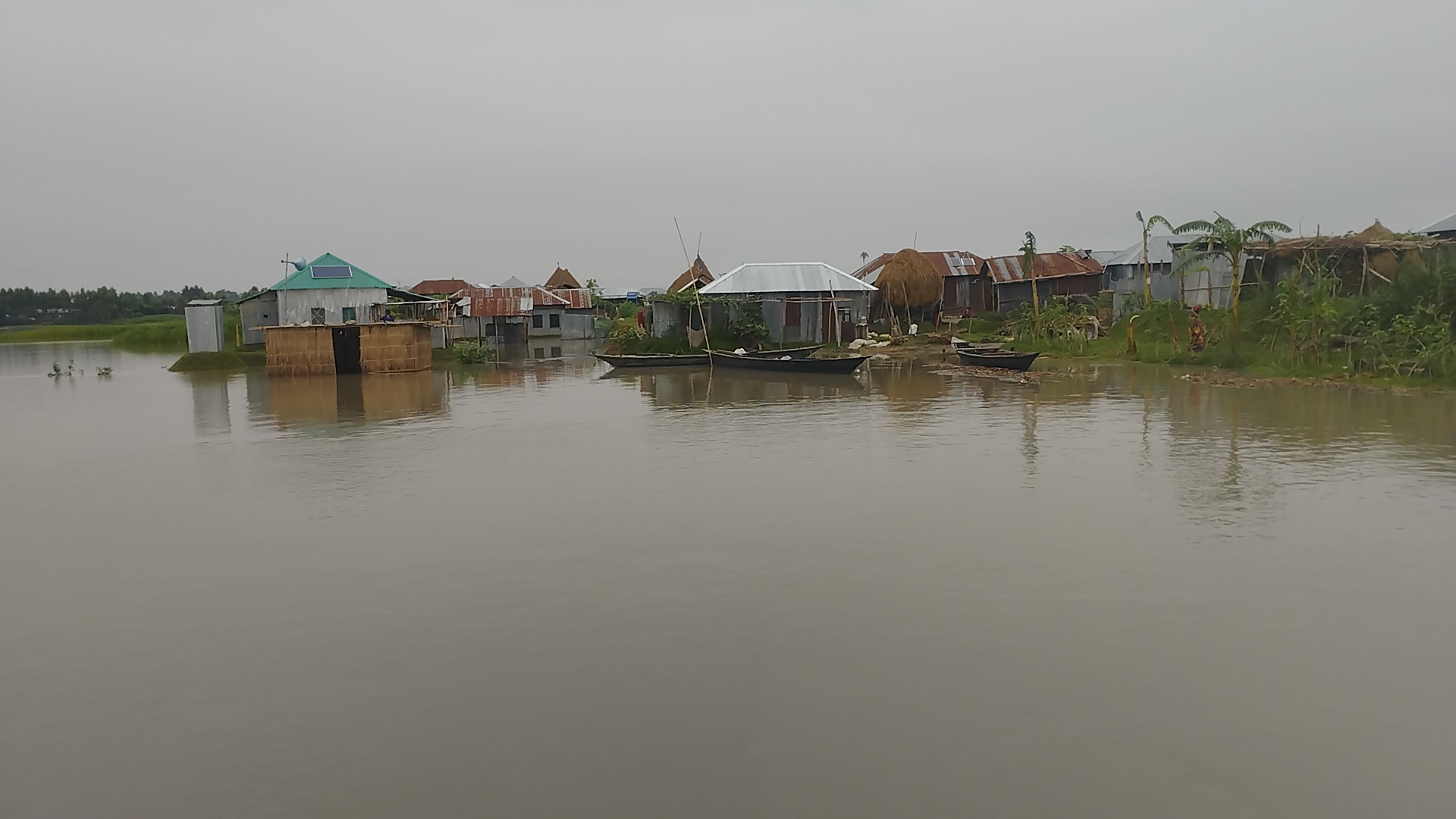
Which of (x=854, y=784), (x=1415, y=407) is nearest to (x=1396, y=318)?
(x=1415, y=407)

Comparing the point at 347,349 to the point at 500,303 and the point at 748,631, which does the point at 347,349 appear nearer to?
the point at 500,303

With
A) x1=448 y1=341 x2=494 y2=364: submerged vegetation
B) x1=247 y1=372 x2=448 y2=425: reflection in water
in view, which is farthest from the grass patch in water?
x1=247 y1=372 x2=448 y2=425: reflection in water

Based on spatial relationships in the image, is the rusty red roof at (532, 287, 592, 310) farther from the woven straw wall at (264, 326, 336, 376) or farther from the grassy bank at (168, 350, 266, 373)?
the woven straw wall at (264, 326, 336, 376)

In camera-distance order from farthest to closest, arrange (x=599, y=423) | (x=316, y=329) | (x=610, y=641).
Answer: (x=316, y=329) → (x=599, y=423) → (x=610, y=641)

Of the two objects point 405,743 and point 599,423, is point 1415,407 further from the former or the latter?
point 405,743

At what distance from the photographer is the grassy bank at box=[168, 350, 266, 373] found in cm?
3556

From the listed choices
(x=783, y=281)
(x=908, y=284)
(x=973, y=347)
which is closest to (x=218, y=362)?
(x=783, y=281)

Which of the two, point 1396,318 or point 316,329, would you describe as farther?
point 316,329

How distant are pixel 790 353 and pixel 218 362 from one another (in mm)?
21346

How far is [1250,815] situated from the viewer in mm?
4656

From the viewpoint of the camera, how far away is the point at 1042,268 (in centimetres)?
4200

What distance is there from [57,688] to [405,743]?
2.74 m

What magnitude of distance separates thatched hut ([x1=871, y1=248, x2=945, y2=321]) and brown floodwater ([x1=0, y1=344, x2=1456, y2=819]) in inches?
993

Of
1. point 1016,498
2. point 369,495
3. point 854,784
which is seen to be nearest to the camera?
point 854,784
